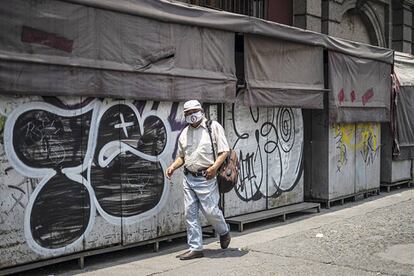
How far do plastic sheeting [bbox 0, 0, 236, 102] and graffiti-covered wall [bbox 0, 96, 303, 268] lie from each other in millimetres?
194

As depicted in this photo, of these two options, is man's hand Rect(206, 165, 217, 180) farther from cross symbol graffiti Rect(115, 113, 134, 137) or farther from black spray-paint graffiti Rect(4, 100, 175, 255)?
cross symbol graffiti Rect(115, 113, 134, 137)

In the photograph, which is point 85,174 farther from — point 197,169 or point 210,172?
point 210,172

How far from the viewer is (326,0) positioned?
48.3 ft

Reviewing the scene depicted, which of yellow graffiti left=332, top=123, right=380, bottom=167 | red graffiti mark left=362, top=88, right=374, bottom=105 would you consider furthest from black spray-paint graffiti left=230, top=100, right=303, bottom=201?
red graffiti mark left=362, top=88, right=374, bottom=105

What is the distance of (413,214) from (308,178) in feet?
6.37

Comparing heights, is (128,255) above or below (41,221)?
below

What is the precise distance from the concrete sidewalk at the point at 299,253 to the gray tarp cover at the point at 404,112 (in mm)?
3763

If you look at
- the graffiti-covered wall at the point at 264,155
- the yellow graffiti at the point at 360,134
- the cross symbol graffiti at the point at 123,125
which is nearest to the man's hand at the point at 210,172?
the cross symbol graffiti at the point at 123,125

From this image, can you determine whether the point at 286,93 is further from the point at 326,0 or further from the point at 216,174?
the point at 326,0

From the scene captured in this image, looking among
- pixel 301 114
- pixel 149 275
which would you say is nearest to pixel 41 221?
pixel 149 275

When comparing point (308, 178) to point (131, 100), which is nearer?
point (131, 100)

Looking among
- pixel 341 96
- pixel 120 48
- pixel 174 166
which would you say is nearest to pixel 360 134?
pixel 341 96

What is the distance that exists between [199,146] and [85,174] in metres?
1.35

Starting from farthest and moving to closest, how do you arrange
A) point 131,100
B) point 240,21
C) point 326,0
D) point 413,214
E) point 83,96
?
point 326,0 → point 413,214 → point 240,21 → point 131,100 → point 83,96
